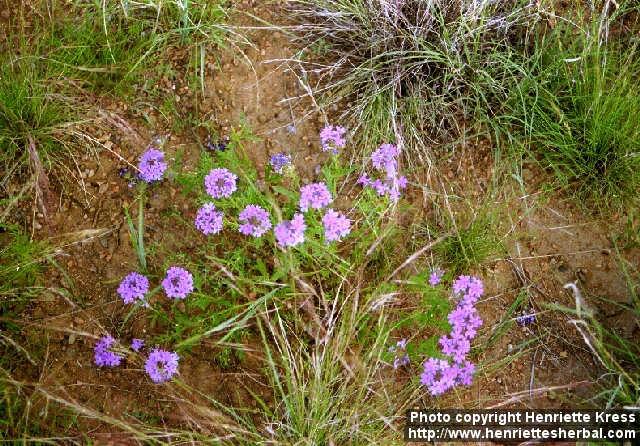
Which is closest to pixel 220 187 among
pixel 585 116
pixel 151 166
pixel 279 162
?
pixel 279 162

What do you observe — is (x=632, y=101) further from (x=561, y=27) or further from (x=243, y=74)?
(x=243, y=74)

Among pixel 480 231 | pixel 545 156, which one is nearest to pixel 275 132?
pixel 480 231

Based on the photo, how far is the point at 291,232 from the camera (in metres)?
2.55

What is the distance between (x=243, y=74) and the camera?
3.22m

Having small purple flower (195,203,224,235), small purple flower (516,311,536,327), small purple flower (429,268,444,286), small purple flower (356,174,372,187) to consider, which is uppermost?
small purple flower (356,174,372,187)

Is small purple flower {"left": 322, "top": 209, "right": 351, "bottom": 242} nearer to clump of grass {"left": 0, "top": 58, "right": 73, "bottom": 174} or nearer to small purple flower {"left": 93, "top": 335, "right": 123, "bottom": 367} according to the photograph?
small purple flower {"left": 93, "top": 335, "right": 123, "bottom": 367}

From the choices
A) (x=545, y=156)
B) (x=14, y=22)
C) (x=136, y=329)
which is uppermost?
(x=14, y=22)

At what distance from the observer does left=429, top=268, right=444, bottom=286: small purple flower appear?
2727 millimetres

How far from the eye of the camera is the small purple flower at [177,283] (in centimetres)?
266

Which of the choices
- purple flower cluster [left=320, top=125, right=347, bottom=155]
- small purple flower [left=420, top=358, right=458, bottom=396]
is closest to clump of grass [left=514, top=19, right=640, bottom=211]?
purple flower cluster [left=320, top=125, right=347, bottom=155]

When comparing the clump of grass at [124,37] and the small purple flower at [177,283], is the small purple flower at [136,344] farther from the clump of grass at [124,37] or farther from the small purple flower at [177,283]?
the clump of grass at [124,37]

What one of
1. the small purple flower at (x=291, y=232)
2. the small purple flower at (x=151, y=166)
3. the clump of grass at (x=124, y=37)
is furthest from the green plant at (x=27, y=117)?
the small purple flower at (x=291, y=232)

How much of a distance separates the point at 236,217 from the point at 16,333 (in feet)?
3.60

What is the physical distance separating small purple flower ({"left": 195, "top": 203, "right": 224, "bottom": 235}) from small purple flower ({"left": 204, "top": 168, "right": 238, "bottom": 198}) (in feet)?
0.32
